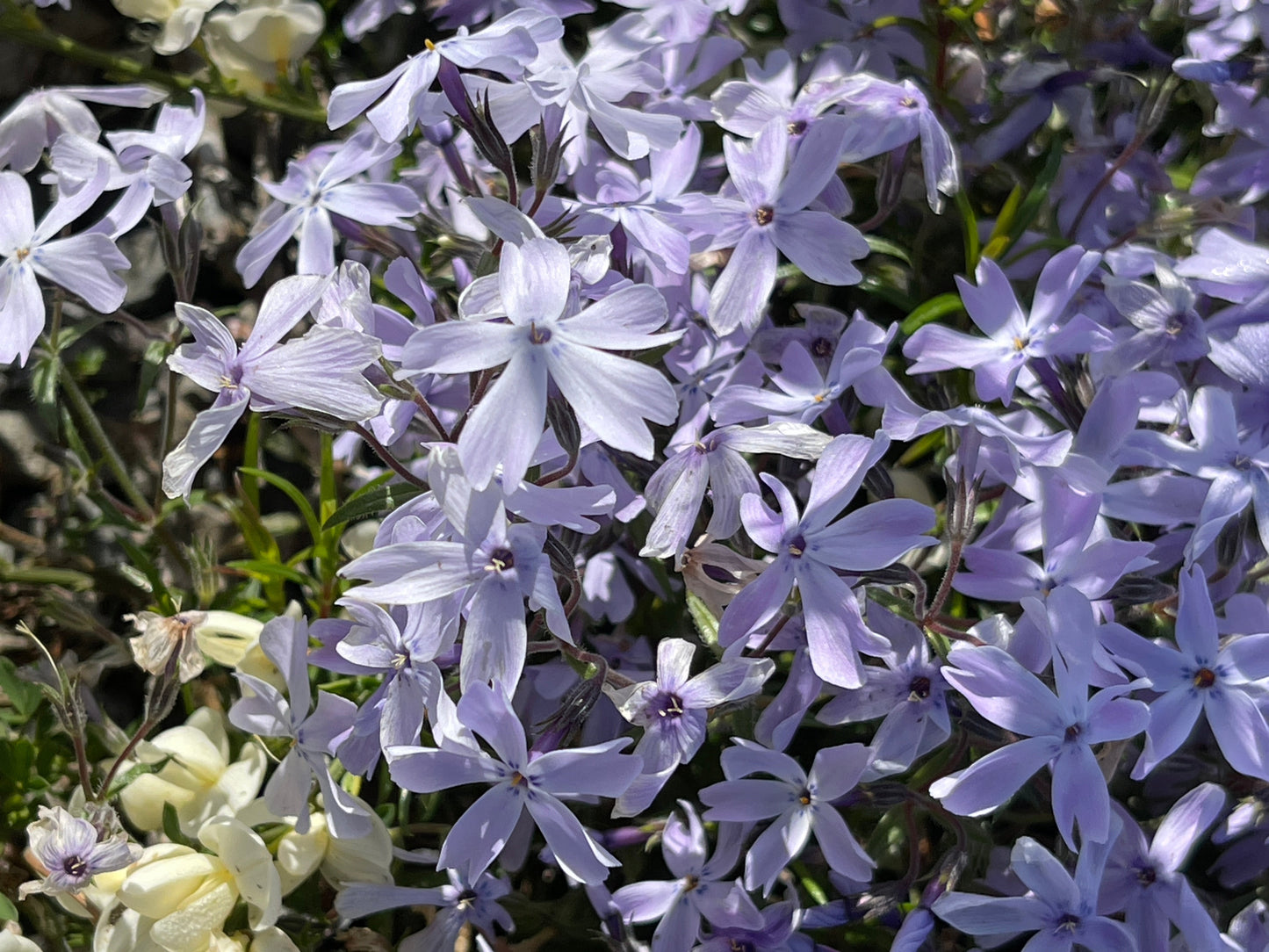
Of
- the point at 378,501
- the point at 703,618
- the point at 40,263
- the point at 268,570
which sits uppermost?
the point at 40,263

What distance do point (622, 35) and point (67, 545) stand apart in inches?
33.3

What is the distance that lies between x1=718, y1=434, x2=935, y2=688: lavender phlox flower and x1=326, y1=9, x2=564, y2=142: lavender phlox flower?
36 cm

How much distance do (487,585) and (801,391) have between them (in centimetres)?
34

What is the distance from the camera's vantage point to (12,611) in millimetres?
1330

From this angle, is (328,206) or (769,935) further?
(328,206)

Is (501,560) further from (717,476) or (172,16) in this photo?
(172,16)

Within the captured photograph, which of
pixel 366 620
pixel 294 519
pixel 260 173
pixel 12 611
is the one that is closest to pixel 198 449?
pixel 366 620

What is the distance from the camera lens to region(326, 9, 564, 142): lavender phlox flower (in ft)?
2.79

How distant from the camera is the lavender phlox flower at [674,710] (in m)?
0.84

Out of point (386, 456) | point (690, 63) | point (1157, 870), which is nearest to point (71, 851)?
point (386, 456)

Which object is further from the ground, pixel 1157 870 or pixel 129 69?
pixel 129 69

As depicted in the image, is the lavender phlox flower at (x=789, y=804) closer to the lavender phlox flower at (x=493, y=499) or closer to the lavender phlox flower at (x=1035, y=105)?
the lavender phlox flower at (x=493, y=499)

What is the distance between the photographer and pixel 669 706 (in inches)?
33.4

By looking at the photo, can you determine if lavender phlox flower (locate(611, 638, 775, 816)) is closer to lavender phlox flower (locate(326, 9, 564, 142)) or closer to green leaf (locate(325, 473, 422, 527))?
green leaf (locate(325, 473, 422, 527))
